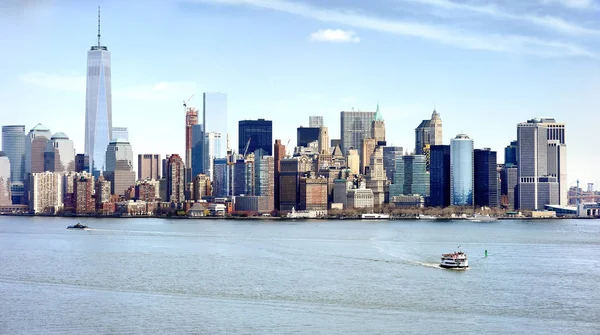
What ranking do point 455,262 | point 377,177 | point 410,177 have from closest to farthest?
point 455,262
point 410,177
point 377,177

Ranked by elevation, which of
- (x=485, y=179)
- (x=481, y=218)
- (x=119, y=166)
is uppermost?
(x=119, y=166)

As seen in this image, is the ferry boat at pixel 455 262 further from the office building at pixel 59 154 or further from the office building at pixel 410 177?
the office building at pixel 59 154

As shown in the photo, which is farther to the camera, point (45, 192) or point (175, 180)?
point (45, 192)

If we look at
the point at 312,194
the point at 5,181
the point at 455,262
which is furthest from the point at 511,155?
the point at 455,262

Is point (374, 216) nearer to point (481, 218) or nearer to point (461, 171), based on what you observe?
point (481, 218)

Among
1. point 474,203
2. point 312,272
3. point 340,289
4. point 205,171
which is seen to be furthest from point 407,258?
point 205,171

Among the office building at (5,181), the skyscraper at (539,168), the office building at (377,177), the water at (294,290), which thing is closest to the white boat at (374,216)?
the office building at (377,177)

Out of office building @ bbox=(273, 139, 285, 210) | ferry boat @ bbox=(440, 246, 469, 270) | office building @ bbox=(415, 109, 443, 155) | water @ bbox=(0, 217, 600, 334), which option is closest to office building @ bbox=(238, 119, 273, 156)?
office building @ bbox=(273, 139, 285, 210)

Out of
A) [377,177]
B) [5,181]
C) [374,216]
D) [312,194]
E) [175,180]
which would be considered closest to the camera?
[374,216]
